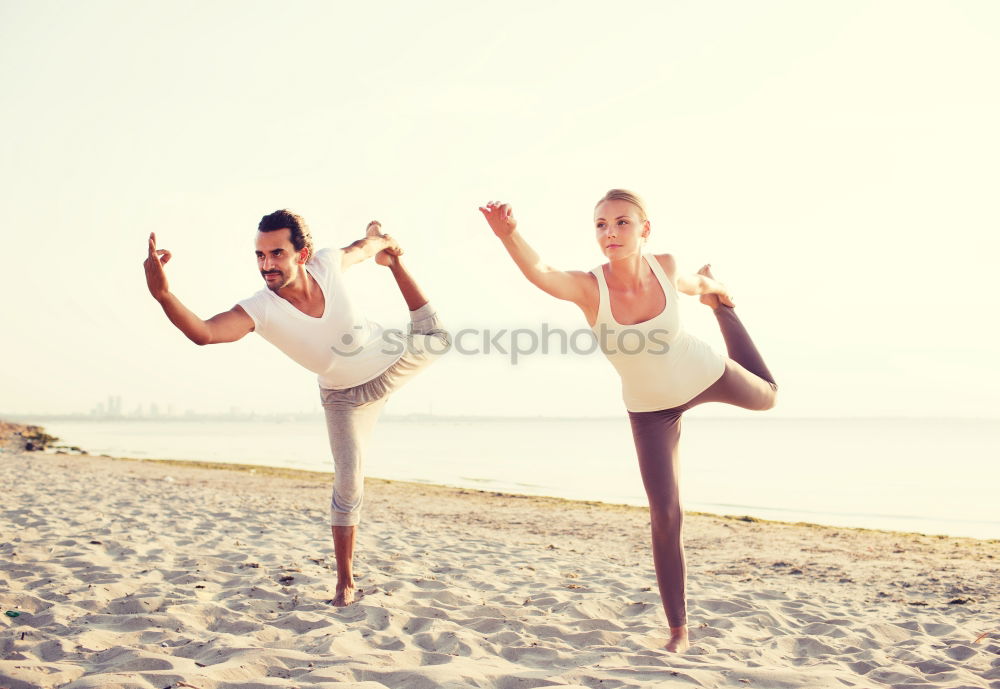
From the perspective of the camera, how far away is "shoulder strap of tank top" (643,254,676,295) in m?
3.82

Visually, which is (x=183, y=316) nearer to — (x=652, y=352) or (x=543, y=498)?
(x=652, y=352)

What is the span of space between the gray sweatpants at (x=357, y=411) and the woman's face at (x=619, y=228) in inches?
57.5

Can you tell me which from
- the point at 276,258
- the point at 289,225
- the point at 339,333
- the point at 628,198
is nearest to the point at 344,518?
the point at 339,333

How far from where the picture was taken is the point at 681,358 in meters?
3.81

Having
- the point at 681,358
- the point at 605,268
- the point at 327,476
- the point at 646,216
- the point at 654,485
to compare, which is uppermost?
the point at 646,216

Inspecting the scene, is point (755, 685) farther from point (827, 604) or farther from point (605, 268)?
point (827, 604)

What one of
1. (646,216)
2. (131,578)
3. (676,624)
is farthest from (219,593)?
(646,216)

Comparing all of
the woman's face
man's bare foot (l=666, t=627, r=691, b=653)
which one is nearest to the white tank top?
the woman's face

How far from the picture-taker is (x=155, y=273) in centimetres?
341

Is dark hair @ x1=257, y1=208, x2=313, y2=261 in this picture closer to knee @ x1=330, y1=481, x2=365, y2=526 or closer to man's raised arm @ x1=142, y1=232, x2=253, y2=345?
man's raised arm @ x1=142, y1=232, x2=253, y2=345

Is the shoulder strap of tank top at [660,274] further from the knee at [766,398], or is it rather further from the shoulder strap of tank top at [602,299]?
the knee at [766,398]

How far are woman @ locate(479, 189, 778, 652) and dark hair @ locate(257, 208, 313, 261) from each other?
128 cm

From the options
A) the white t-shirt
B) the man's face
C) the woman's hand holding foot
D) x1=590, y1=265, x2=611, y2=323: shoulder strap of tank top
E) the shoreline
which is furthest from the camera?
the shoreline

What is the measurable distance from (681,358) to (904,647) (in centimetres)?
218
